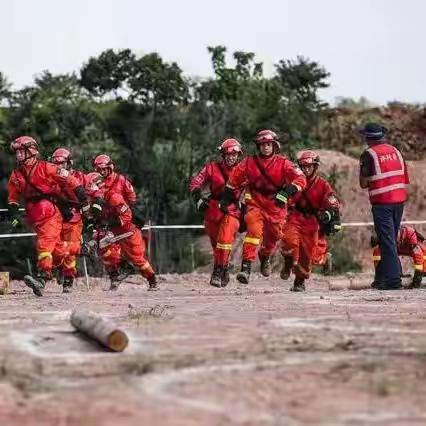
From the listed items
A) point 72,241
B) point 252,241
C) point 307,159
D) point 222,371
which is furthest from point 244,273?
point 222,371

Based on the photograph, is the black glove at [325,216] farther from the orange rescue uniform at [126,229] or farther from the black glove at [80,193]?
the black glove at [80,193]

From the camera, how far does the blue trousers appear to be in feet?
41.2

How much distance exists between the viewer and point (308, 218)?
1416 cm

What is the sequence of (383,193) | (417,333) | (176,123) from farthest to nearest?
(176,123) < (383,193) < (417,333)

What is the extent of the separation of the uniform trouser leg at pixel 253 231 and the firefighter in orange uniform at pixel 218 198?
376 mm

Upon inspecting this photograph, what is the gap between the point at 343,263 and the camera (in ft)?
85.3

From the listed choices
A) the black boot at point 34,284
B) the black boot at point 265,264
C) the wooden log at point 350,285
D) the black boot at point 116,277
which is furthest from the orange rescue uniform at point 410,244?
the black boot at point 34,284

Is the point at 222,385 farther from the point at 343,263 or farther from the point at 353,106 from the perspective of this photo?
the point at 353,106

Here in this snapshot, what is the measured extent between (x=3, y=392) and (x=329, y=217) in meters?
9.59

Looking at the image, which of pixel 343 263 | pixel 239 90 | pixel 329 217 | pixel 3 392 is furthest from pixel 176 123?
pixel 3 392

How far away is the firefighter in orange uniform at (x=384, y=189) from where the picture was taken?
12.4 metres

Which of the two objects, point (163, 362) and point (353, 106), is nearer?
point (163, 362)

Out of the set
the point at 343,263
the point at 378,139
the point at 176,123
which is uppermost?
the point at 176,123

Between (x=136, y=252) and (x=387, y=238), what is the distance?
410cm
